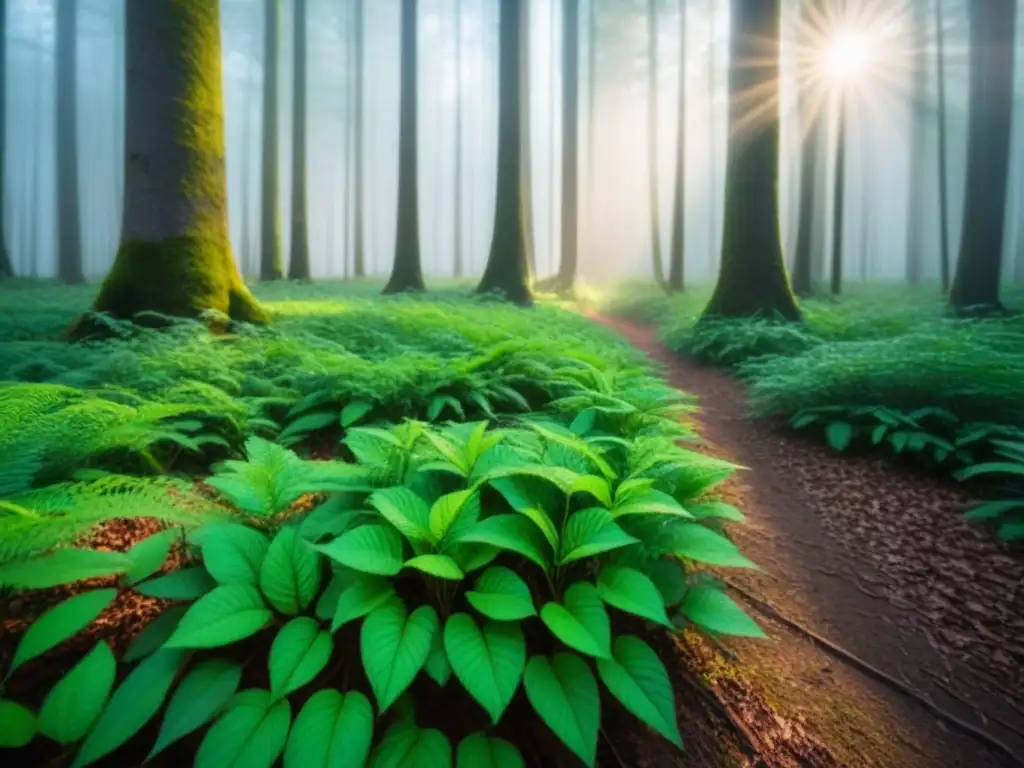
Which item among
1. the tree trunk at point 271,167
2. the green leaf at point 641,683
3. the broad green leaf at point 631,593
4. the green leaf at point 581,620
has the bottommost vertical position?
the green leaf at point 641,683

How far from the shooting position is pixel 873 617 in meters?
2.62

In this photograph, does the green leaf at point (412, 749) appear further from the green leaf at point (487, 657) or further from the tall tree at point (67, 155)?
the tall tree at point (67, 155)

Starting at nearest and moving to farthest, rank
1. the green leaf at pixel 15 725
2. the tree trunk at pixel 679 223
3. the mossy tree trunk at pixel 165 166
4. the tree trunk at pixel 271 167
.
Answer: the green leaf at pixel 15 725 < the mossy tree trunk at pixel 165 166 < the tree trunk at pixel 271 167 < the tree trunk at pixel 679 223

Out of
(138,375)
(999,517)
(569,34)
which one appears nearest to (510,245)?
(138,375)

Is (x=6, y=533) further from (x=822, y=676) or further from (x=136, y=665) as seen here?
(x=822, y=676)

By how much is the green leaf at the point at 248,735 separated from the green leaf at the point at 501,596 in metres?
0.62

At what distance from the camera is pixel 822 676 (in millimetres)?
2203

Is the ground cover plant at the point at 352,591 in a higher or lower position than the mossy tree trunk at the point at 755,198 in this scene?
lower

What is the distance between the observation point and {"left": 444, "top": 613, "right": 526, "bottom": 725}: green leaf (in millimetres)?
1518

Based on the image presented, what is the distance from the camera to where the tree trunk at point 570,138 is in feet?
63.8

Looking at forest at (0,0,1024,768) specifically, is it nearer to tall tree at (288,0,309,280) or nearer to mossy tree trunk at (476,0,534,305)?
mossy tree trunk at (476,0,534,305)

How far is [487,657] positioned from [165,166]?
608 centimetres

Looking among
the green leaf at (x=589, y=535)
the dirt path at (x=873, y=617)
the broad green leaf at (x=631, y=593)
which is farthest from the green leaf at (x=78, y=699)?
the dirt path at (x=873, y=617)

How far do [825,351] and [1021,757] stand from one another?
14.8 feet
